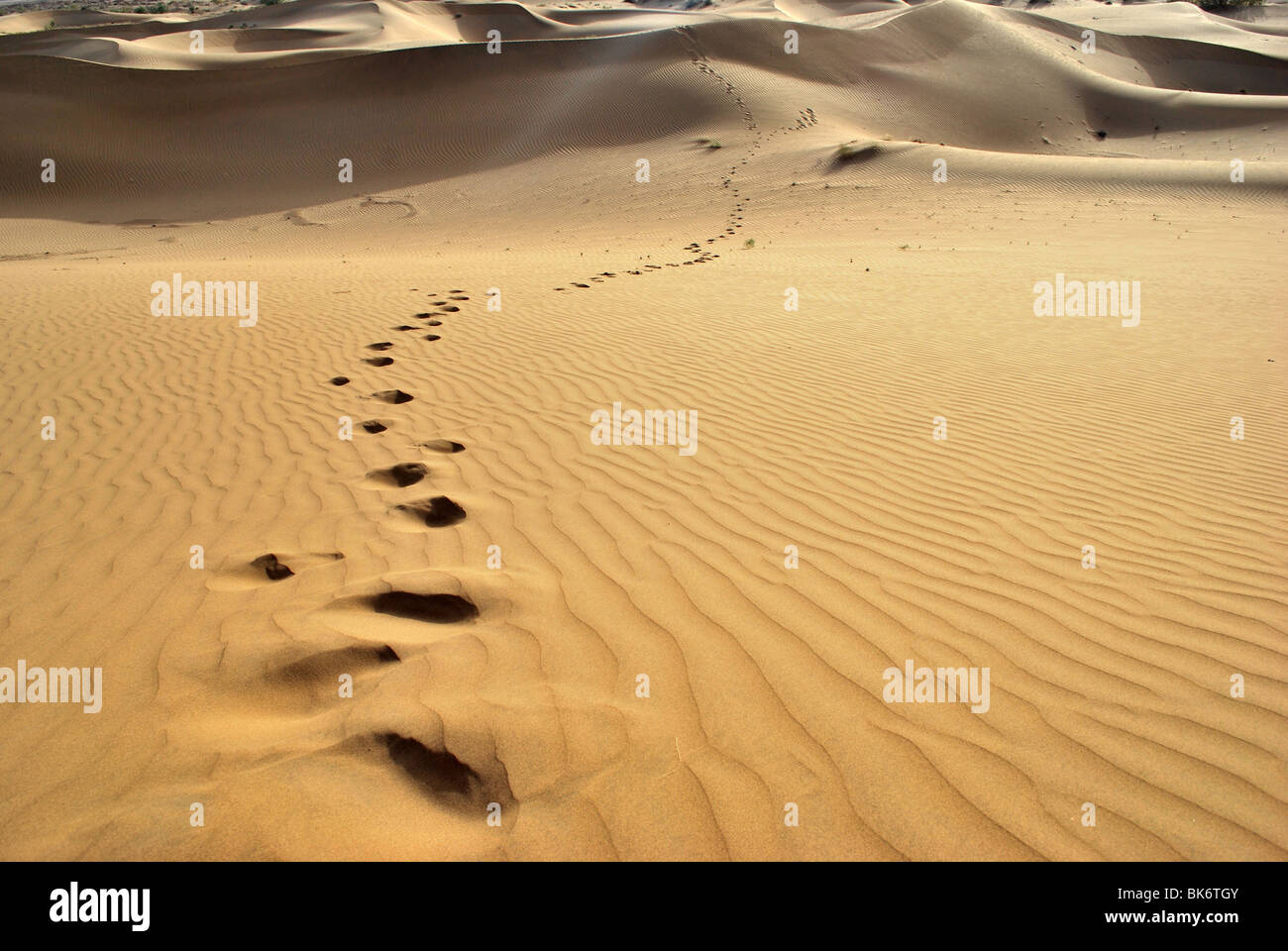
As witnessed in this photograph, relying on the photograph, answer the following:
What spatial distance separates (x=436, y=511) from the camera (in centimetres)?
368

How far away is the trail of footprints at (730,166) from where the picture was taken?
11.8m

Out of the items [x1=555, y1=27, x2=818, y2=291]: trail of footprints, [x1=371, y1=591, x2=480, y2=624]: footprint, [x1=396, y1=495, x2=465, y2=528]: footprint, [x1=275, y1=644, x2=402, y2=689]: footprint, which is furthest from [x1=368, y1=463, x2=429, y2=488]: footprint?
[x1=555, y1=27, x2=818, y2=291]: trail of footprints

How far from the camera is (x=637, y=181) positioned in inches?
867

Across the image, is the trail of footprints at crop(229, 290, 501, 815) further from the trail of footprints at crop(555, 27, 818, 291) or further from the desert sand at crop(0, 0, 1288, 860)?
the trail of footprints at crop(555, 27, 818, 291)

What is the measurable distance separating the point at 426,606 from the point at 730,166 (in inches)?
871

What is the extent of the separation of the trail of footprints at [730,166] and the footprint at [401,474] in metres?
5.99

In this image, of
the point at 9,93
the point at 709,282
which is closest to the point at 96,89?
the point at 9,93

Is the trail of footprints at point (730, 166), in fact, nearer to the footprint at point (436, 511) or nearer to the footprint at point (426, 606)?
the footprint at point (436, 511)

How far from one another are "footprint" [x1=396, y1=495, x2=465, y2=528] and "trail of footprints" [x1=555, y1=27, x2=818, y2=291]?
649cm

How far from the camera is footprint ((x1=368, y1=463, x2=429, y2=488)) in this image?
13.3 ft

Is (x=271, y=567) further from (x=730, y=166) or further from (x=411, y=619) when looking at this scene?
(x=730, y=166)

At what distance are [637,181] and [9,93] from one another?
73.9ft

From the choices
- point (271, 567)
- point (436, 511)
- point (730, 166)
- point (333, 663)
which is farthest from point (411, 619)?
point (730, 166)
